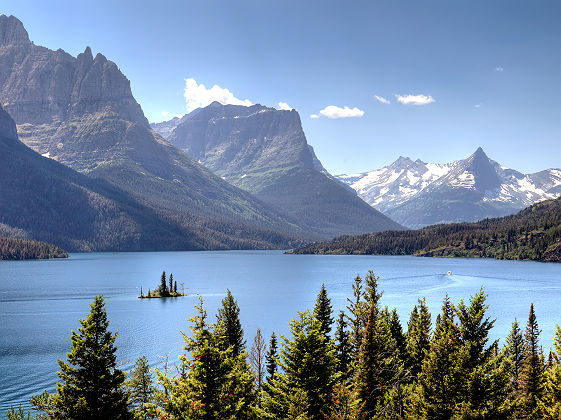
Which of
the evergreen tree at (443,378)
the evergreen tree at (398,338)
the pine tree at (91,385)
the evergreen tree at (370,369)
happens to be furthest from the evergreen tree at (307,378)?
the evergreen tree at (398,338)

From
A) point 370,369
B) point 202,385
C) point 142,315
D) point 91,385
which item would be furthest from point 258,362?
point 142,315

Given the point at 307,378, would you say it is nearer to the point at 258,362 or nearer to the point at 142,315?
the point at 258,362

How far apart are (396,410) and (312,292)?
484 ft

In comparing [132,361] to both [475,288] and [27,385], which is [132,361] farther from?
[475,288]

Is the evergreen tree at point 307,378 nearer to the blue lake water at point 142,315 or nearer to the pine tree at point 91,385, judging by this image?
the pine tree at point 91,385

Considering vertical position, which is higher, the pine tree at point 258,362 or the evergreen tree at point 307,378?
the evergreen tree at point 307,378

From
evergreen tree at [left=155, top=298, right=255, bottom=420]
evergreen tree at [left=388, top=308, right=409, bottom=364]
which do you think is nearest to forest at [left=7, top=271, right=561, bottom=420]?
evergreen tree at [left=155, top=298, right=255, bottom=420]

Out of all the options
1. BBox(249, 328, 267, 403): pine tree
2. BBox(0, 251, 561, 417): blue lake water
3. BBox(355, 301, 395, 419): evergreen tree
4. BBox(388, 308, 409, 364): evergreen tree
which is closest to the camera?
BBox(355, 301, 395, 419): evergreen tree

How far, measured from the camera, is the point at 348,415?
109ft

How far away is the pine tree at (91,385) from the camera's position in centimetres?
3603

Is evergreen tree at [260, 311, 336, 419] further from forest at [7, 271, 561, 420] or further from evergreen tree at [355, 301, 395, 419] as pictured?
evergreen tree at [355, 301, 395, 419]

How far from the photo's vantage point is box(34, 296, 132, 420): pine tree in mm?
36031

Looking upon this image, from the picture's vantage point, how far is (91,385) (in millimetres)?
36719

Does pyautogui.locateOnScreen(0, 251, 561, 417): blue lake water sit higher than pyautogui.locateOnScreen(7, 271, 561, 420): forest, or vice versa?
pyautogui.locateOnScreen(7, 271, 561, 420): forest
